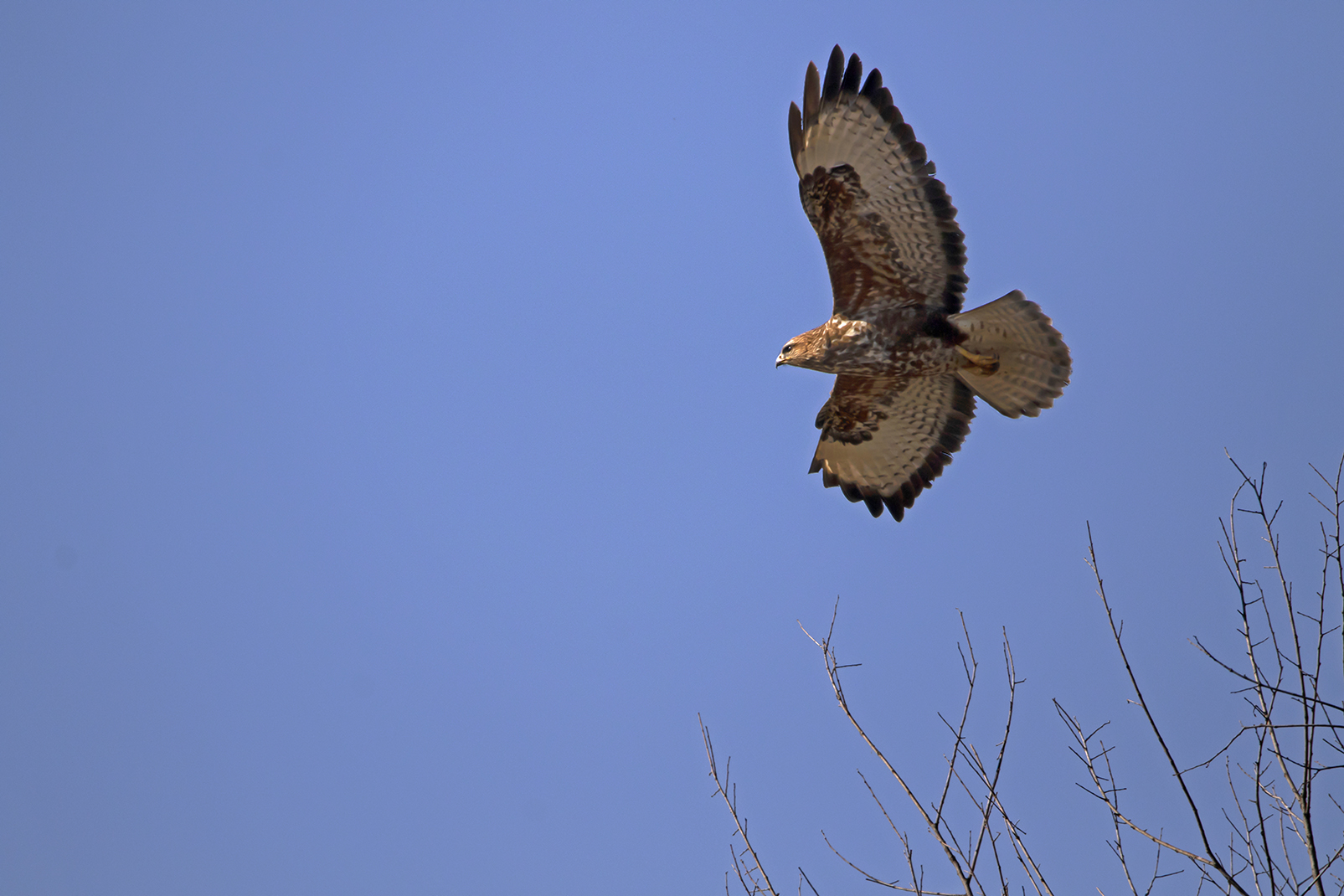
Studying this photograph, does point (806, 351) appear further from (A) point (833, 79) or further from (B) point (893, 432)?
(A) point (833, 79)

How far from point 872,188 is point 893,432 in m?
2.09

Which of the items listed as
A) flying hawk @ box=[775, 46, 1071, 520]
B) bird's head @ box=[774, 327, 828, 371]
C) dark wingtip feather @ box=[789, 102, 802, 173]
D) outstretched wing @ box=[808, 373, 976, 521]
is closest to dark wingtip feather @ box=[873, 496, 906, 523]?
outstretched wing @ box=[808, 373, 976, 521]

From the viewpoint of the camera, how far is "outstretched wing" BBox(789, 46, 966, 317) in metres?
6.05

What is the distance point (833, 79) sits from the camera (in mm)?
6160

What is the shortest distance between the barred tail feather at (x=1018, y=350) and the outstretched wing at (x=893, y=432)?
72cm

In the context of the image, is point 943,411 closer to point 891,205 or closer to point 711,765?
point 891,205

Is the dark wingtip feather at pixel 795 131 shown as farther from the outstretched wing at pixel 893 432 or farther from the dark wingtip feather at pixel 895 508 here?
the dark wingtip feather at pixel 895 508

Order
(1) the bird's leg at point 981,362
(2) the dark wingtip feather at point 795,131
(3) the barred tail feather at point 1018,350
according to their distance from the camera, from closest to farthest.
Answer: (2) the dark wingtip feather at point 795,131, (3) the barred tail feather at point 1018,350, (1) the bird's leg at point 981,362

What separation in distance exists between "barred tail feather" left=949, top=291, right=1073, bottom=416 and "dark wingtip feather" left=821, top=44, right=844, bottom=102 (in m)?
1.54

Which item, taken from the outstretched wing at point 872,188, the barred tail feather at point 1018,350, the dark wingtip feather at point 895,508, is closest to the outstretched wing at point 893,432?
the dark wingtip feather at point 895,508

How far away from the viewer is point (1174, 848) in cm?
310

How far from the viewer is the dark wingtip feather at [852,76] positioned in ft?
20.0

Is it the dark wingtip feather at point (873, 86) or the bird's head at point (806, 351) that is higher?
the dark wingtip feather at point (873, 86)

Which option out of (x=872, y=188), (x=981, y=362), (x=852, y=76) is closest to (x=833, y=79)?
(x=852, y=76)
